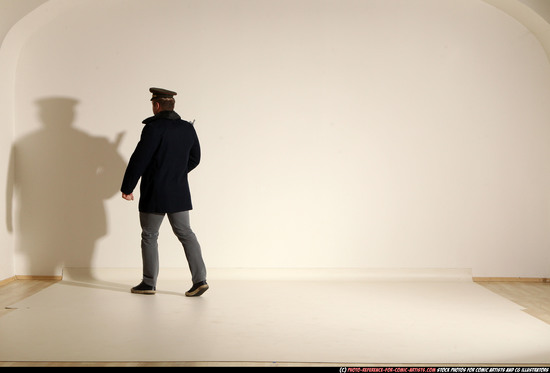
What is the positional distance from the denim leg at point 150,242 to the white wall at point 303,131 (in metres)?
0.69

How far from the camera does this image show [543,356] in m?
3.15

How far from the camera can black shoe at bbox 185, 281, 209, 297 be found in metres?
4.60

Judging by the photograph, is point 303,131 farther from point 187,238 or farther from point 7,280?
point 7,280

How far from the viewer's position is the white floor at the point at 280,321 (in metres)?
3.18

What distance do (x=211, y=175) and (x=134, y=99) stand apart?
892 mm

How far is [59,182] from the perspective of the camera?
17.5ft

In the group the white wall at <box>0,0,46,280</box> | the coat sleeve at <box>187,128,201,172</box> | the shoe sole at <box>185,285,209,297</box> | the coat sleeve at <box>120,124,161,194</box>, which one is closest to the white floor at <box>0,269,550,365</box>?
the shoe sole at <box>185,285,209,297</box>

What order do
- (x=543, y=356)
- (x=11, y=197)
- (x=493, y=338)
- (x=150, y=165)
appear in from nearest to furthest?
1. (x=543, y=356)
2. (x=493, y=338)
3. (x=150, y=165)
4. (x=11, y=197)

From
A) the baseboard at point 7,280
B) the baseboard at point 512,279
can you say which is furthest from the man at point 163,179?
the baseboard at point 512,279

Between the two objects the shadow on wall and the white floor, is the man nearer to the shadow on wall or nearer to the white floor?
the white floor

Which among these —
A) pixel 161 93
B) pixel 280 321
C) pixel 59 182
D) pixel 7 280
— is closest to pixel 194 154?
pixel 161 93

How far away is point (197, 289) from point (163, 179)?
0.82m

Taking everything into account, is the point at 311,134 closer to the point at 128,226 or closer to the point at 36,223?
the point at 128,226

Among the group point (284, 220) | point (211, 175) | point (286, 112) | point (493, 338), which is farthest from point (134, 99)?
point (493, 338)
